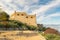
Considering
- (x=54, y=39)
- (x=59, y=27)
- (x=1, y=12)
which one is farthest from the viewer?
(x=1, y=12)

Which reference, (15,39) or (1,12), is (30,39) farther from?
(1,12)

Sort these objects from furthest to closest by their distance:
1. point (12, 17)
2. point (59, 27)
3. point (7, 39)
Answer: point (12, 17) < point (59, 27) < point (7, 39)

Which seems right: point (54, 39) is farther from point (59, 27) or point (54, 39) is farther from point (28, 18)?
point (28, 18)

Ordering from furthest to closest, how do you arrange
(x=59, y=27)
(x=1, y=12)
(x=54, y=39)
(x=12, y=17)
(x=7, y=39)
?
(x=12, y=17) < (x=1, y=12) < (x=59, y=27) < (x=54, y=39) < (x=7, y=39)

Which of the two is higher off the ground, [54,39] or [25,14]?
[25,14]

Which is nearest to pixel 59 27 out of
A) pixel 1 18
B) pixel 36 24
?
pixel 1 18

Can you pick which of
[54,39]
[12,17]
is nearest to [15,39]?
[54,39]

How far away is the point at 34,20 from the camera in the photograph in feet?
117

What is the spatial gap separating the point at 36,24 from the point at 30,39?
2023 centimetres

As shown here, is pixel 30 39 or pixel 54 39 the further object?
pixel 54 39

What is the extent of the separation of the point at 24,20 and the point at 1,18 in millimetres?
9082

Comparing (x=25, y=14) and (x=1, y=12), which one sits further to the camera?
(x=25, y=14)

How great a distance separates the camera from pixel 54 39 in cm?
1658

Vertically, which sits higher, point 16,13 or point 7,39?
point 16,13
